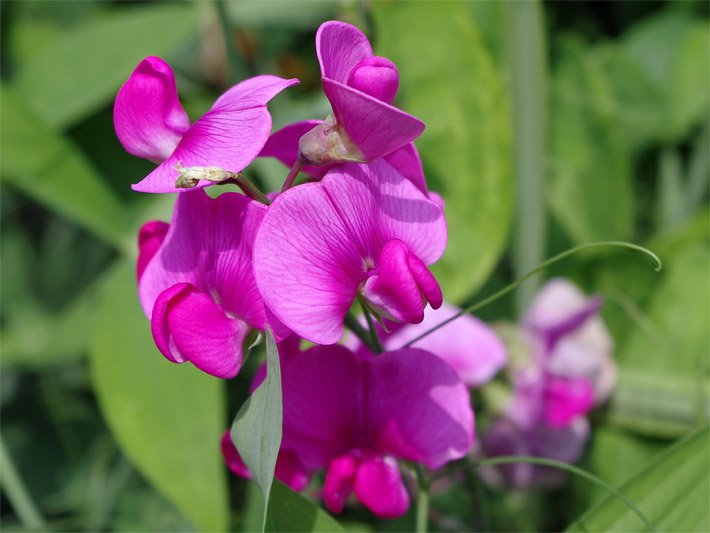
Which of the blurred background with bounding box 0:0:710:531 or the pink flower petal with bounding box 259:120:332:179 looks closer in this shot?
the pink flower petal with bounding box 259:120:332:179

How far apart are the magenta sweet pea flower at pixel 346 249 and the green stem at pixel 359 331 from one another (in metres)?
0.04

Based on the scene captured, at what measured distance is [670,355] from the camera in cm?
93

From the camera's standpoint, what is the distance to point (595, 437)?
3.11 ft

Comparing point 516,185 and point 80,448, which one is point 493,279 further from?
point 80,448

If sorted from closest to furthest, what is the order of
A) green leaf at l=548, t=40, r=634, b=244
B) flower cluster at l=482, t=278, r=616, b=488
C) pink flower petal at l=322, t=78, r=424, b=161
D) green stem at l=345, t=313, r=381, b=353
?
pink flower petal at l=322, t=78, r=424, b=161
green stem at l=345, t=313, r=381, b=353
flower cluster at l=482, t=278, r=616, b=488
green leaf at l=548, t=40, r=634, b=244

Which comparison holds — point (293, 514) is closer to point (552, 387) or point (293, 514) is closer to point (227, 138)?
point (227, 138)


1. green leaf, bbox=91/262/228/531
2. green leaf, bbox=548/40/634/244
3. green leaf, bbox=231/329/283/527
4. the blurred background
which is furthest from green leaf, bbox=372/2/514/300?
green leaf, bbox=231/329/283/527

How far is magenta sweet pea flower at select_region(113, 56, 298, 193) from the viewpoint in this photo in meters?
0.42

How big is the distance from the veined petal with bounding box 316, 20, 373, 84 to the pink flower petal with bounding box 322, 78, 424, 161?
0.01 meters

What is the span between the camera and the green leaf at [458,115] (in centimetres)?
94

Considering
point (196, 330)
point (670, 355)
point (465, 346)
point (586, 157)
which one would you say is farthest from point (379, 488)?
point (586, 157)

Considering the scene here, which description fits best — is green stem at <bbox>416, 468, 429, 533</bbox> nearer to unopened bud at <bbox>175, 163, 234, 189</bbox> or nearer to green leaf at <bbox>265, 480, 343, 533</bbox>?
green leaf at <bbox>265, 480, 343, 533</bbox>

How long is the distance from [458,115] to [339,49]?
1.82 feet

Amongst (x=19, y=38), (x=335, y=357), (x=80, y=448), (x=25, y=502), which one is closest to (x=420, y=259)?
(x=335, y=357)
